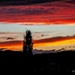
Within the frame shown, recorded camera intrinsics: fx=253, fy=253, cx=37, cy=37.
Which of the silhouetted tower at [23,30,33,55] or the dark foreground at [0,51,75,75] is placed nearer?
the silhouetted tower at [23,30,33,55]

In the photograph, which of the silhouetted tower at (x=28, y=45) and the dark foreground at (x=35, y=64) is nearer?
the silhouetted tower at (x=28, y=45)

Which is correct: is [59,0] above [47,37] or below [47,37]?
above

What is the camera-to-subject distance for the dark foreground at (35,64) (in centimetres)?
490

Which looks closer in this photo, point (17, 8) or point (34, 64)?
point (17, 8)

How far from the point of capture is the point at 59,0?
15.8ft

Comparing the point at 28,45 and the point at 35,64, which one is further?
the point at 35,64

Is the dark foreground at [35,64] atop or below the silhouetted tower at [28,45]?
below

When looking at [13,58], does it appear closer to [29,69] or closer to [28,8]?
[29,69]

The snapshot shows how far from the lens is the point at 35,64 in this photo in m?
5.06

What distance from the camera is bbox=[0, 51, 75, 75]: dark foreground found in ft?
16.1

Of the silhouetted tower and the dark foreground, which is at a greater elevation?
the silhouetted tower

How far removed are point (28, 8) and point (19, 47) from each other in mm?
750

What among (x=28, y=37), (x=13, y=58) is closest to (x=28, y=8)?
(x=28, y=37)

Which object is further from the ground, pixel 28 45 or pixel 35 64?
pixel 28 45
